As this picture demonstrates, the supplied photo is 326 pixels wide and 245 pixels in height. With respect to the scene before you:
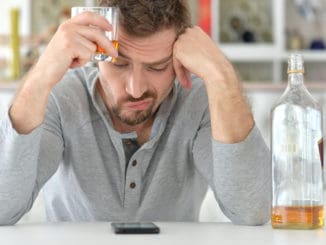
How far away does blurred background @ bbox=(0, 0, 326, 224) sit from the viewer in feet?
17.2

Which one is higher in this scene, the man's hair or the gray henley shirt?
the man's hair

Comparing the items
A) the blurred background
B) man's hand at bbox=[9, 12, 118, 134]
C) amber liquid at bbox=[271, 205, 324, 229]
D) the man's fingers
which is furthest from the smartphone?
the blurred background

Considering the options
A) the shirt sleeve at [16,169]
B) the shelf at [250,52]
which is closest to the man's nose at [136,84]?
the shirt sleeve at [16,169]

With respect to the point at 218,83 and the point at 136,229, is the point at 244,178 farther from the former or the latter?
the point at 136,229

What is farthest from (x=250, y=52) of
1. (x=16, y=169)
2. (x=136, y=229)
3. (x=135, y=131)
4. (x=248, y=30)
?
(x=136, y=229)

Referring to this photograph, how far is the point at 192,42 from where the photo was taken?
1.64 m

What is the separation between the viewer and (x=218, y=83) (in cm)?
157

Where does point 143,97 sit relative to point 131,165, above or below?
above

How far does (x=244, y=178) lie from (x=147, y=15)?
426 mm

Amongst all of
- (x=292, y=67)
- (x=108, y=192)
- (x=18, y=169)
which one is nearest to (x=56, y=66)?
(x=18, y=169)

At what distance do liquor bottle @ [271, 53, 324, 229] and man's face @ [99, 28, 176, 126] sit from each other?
1.25 ft

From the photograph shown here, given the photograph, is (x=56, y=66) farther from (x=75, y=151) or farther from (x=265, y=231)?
(x=265, y=231)

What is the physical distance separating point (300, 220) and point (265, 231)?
7cm

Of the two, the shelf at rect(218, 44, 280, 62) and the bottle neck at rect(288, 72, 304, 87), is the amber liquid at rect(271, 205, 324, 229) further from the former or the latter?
the shelf at rect(218, 44, 280, 62)
